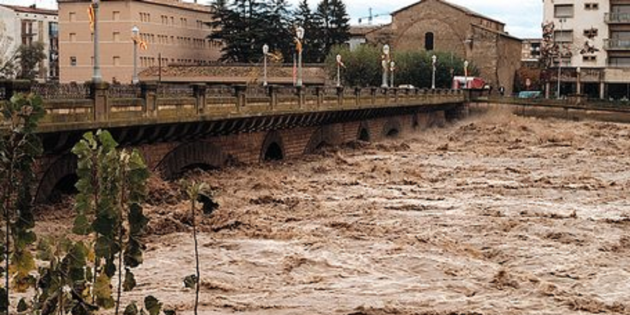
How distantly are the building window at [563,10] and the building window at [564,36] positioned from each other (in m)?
1.53

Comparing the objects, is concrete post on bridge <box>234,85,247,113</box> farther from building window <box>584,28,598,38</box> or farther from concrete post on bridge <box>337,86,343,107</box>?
building window <box>584,28,598,38</box>

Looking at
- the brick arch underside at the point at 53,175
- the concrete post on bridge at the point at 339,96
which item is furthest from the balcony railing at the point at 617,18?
the brick arch underside at the point at 53,175

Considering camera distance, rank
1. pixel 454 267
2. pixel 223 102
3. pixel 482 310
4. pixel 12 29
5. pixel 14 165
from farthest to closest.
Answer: pixel 12 29 → pixel 223 102 → pixel 454 267 → pixel 482 310 → pixel 14 165

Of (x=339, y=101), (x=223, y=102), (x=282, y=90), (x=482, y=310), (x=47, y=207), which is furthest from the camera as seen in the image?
(x=339, y=101)

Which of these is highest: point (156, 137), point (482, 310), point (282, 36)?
A: point (282, 36)

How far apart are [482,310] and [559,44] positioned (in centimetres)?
7920

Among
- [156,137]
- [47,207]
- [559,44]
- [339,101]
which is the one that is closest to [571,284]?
[47,207]

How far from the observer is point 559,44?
90.9 meters

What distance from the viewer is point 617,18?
86812mm

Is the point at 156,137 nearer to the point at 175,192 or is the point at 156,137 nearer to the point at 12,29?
the point at 175,192

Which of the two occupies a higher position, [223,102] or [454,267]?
[223,102]

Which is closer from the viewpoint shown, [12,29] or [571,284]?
[571,284]

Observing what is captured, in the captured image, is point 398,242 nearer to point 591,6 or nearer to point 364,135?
point 364,135

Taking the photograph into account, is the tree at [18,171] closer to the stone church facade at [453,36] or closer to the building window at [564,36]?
the building window at [564,36]
